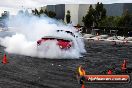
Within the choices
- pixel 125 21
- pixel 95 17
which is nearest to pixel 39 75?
pixel 125 21

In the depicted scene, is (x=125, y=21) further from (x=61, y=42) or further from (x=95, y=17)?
(x=61, y=42)

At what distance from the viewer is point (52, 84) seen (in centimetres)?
1689

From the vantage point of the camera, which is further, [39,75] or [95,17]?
[95,17]

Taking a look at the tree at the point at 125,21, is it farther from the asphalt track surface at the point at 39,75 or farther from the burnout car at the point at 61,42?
the asphalt track surface at the point at 39,75

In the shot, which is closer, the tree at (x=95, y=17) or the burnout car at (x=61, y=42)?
the burnout car at (x=61, y=42)

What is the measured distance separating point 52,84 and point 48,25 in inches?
660

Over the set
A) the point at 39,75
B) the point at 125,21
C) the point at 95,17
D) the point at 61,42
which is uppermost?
the point at 61,42

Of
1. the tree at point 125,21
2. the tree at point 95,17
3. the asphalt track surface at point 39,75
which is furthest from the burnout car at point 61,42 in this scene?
the tree at point 95,17

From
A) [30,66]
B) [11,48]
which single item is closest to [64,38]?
[30,66]

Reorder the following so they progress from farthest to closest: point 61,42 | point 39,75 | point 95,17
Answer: point 95,17 → point 61,42 → point 39,75

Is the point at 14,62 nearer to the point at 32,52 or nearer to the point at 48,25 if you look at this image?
the point at 32,52

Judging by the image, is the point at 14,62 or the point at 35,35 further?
the point at 35,35

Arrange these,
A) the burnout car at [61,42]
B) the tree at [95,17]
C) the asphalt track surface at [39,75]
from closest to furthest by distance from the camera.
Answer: the asphalt track surface at [39,75]
the burnout car at [61,42]
the tree at [95,17]

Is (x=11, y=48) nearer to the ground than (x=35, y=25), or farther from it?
nearer to the ground
